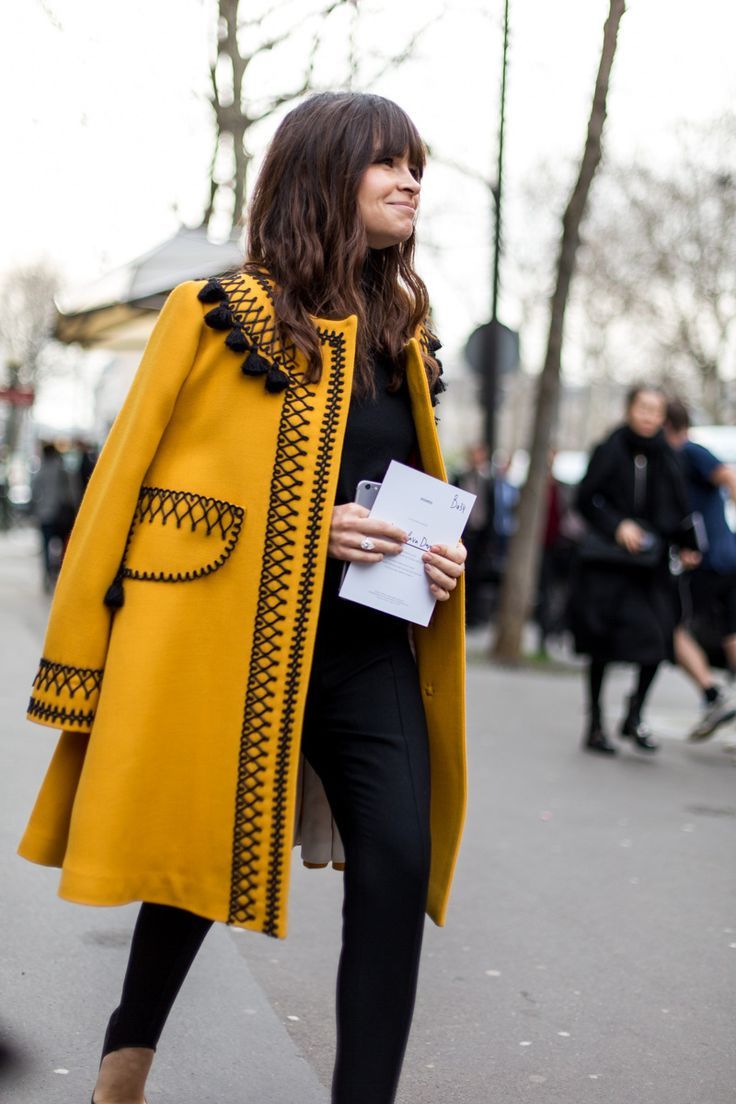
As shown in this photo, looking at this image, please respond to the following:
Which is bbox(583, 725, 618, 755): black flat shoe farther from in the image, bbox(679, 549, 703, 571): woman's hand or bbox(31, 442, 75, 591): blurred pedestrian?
bbox(31, 442, 75, 591): blurred pedestrian

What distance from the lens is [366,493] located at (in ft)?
9.00

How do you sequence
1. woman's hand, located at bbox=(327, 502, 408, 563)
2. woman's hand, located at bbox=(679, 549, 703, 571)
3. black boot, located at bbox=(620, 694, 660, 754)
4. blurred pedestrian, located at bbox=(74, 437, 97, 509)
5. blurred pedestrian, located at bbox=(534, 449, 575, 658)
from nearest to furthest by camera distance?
woman's hand, located at bbox=(327, 502, 408, 563)
black boot, located at bbox=(620, 694, 660, 754)
woman's hand, located at bbox=(679, 549, 703, 571)
blurred pedestrian, located at bbox=(534, 449, 575, 658)
blurred pedestrian, located at bbox=(74, 437, 97, 509)

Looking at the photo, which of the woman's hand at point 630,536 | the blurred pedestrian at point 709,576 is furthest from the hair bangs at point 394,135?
the blurred pedestrian at point 709,576

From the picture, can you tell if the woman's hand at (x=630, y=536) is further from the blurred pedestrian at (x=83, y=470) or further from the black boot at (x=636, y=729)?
the blurred pedestrian at (x=83, y=470)

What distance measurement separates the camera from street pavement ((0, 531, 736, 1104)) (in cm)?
348

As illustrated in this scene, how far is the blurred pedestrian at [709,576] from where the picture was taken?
8766 millimetres

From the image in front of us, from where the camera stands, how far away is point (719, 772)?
818cm

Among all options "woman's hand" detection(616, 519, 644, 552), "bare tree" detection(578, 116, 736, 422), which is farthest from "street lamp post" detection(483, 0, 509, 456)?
"bare tree" detection(578, 116, 736, 422)

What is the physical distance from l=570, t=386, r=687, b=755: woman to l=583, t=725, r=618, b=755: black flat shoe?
12 mm

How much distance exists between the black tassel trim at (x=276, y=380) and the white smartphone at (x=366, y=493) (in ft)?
0.71

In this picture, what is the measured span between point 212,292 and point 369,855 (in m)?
0.99

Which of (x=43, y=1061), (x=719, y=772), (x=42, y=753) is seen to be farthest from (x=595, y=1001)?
(x=719, y=772)

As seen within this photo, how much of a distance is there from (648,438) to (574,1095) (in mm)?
5139

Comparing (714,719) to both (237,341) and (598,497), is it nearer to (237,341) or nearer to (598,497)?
(598,497)
